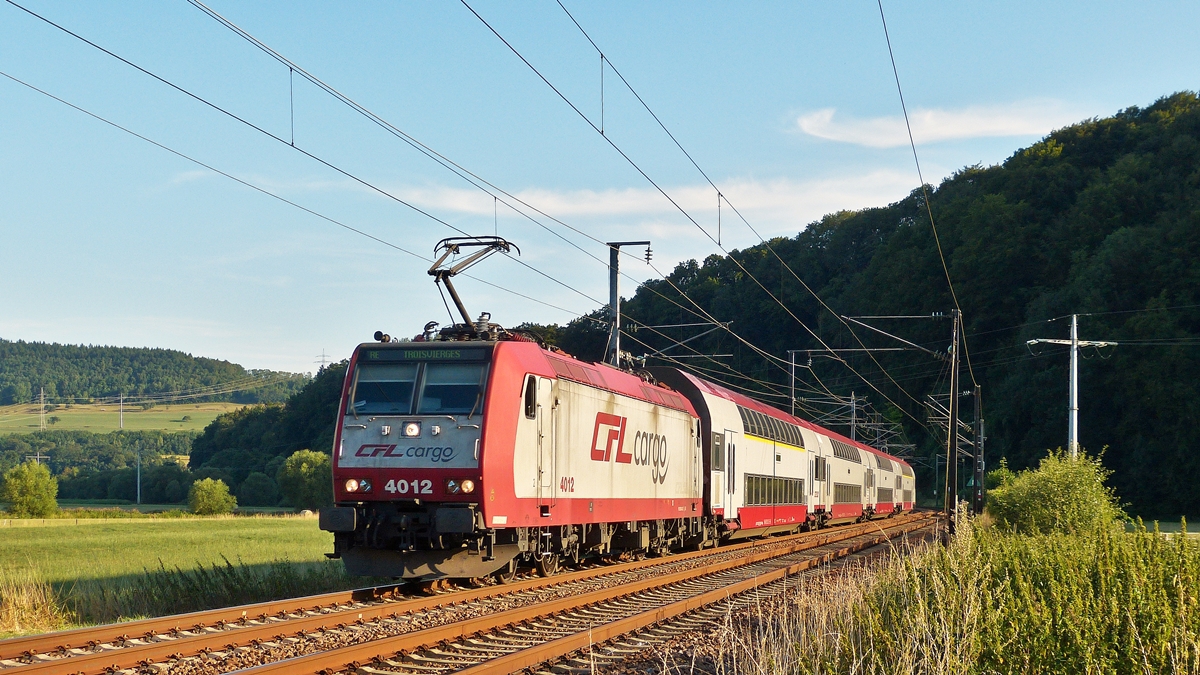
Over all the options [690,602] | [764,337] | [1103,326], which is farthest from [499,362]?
[764,337]

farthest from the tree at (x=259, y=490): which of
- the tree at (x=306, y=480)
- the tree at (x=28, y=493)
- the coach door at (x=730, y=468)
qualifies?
the coach door at (x=730, y=468)

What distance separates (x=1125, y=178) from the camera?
209 feet

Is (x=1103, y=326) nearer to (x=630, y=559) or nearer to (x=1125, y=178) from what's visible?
(x=1125, y=178)

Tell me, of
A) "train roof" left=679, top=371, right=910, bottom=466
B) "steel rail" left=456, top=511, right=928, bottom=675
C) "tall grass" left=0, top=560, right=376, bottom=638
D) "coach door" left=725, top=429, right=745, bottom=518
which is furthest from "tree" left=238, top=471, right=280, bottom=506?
"steel rail" left=456, top=511, right=928, bottom=675

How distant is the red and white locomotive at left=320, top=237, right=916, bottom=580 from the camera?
558 inches

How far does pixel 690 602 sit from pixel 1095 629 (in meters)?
7.02

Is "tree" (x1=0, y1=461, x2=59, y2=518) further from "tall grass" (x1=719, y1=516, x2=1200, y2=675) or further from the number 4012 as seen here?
"tall grass" (x1=719, y1=516, x2=1200, y2=675)

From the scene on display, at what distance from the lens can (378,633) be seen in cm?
1075

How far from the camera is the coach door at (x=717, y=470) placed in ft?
81.6

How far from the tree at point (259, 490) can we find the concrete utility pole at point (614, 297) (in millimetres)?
89009

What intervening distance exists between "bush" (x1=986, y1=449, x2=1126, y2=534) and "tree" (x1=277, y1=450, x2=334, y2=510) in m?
68.6

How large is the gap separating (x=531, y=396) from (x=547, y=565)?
3266 mm

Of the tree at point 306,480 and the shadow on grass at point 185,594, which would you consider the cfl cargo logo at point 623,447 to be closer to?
the shadow on grass at point 185,594

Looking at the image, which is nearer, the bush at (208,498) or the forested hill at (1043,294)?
the forested hill at (1043,294)
